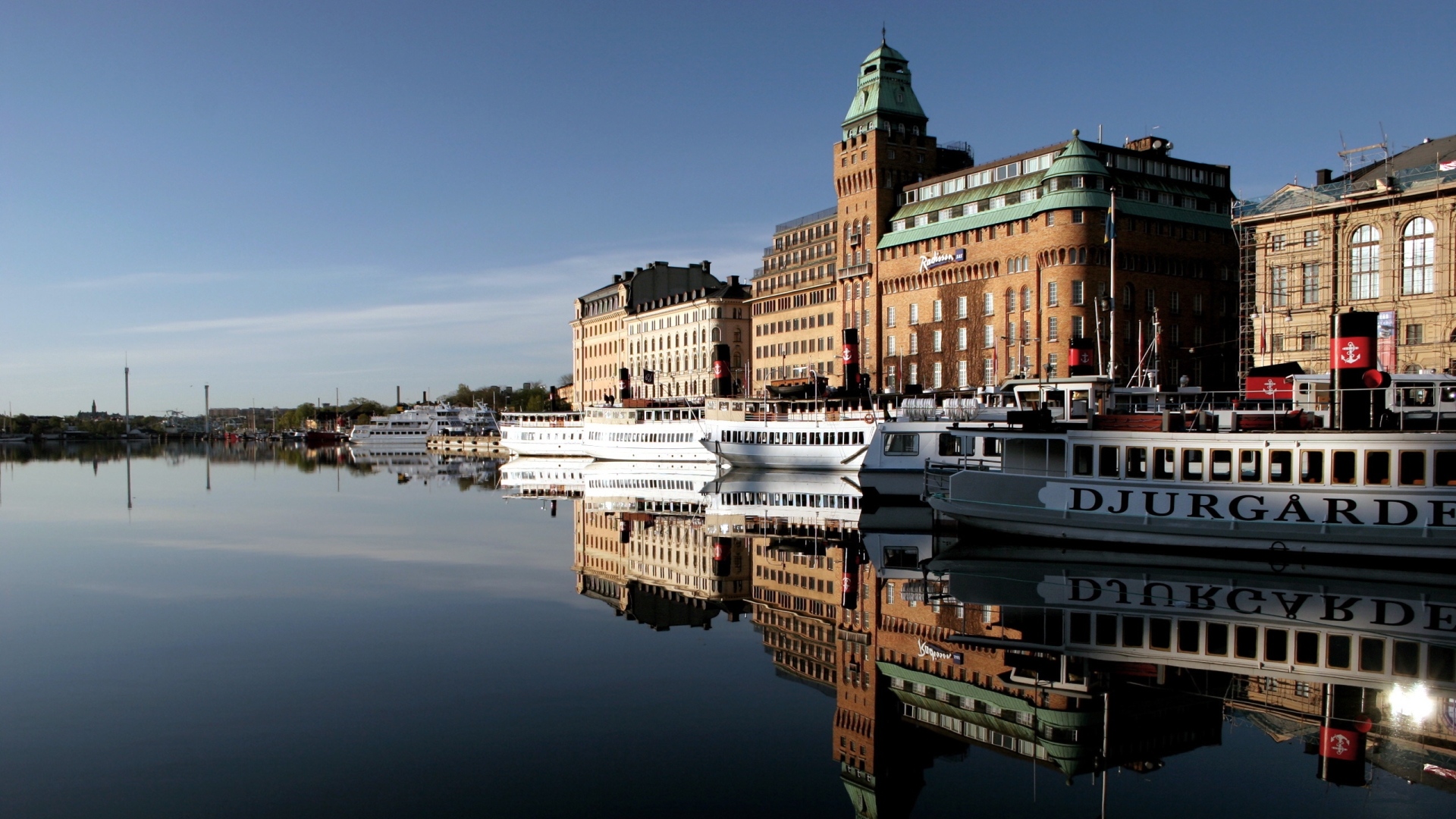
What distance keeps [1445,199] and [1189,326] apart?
3190 centimetres

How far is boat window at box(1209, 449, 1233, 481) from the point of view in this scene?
115 feet

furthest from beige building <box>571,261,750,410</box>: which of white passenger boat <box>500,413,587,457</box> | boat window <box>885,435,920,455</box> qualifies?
boat window <box>885,435,920,455</box>

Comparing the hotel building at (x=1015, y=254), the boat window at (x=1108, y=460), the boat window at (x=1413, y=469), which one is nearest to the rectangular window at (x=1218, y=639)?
the boat window at (x=1413, y=469)

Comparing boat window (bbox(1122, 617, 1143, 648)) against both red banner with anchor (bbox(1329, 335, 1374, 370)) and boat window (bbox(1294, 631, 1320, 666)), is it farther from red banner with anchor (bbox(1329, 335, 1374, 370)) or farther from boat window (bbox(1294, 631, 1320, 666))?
red banner with anchor (bbox(1329, 335, 1374, 370))

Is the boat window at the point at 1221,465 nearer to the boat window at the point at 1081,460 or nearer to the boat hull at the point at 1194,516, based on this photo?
the boat hull at the point at 1194,516

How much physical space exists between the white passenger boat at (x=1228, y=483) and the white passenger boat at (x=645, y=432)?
4694 centimetres

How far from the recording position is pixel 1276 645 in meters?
22.3

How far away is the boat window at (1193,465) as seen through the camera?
117ft

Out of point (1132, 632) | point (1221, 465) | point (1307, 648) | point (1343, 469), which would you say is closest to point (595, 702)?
point (1132, 632)

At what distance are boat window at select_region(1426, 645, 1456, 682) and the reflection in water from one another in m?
0.06

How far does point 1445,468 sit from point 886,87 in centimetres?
8706

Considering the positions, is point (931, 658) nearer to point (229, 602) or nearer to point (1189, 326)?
point (229, 602)

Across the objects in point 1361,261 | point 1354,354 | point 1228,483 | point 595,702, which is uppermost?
point 1361,261

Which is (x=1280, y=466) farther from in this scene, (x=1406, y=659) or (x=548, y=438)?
(x=548, y=438)
